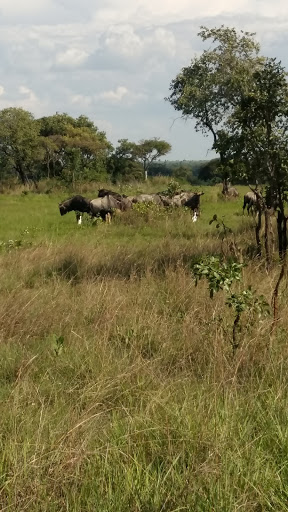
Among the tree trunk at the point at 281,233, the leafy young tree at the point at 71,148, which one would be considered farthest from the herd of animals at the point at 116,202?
the leafy young tree at the point at 71,148

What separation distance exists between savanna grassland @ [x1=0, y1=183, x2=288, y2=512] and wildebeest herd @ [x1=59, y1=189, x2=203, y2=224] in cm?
1279

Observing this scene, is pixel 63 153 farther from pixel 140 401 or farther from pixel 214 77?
pixel 140 401

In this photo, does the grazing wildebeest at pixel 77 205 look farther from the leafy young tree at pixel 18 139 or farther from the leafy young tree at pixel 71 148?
the leafy young tree at pixel 18 139

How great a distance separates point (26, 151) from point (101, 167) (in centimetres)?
725

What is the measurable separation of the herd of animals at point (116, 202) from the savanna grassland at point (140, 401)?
1279 centimetres

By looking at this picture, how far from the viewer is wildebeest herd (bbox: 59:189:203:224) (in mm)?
20328

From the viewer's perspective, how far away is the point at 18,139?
44188mm

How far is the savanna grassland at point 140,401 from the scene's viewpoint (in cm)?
278

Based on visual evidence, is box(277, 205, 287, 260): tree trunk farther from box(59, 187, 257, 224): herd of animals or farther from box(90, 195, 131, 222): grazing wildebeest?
box(90, 195, 131, 222): grazing wildebeest

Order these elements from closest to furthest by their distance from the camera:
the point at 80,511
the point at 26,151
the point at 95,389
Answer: the point at 80,511 < the point at 95,389 < the point at 26,151

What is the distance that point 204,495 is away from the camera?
270 centimetres

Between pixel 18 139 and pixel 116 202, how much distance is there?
86.6 ft

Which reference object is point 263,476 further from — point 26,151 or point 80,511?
A: point 26,151

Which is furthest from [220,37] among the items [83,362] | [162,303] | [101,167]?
[83,362]
